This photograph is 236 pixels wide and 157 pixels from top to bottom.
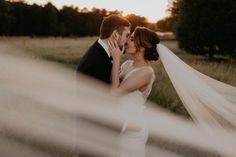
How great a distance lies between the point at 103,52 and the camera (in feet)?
16.1

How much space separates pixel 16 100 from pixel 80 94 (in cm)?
685

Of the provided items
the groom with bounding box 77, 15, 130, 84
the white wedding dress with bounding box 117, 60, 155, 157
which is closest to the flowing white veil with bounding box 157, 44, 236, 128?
the white wedding dress with bounding box 117, 60, 155, 157

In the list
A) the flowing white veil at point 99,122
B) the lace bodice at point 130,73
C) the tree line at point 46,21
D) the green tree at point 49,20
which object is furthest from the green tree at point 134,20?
the green tree at point 49,20

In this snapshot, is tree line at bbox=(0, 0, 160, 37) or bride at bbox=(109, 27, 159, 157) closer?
bride at bbox=(109, 27, 159, 157)

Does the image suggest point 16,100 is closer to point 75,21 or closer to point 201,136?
point 201,136

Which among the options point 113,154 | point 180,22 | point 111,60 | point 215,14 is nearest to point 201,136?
point 113,154

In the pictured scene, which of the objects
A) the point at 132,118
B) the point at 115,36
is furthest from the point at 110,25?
the point at 132,118

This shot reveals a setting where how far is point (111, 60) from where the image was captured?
201 inches

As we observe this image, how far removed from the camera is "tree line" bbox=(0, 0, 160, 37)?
6650 cm

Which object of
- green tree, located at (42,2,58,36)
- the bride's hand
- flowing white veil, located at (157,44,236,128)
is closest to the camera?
the bride's hand

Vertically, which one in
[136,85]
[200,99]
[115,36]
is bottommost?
[200,99]

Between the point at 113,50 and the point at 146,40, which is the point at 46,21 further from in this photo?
the point at 113,50

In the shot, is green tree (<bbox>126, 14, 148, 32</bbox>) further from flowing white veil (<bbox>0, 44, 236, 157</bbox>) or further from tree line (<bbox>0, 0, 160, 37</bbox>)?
tree line (<bbox>0, 0, 160, 37</bbox>)

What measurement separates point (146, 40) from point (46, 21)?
219 ft
